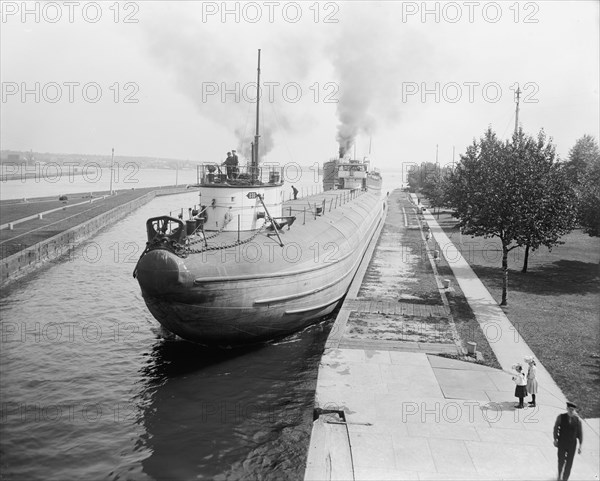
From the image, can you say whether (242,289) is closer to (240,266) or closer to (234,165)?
(240,266)

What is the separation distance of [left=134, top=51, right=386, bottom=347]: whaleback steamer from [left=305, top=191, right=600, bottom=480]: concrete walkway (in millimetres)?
2693

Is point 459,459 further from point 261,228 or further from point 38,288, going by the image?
point 38,288

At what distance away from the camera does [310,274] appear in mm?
19125

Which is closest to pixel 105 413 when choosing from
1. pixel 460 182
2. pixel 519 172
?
pixel 519 172

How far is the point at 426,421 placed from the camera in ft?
40.1

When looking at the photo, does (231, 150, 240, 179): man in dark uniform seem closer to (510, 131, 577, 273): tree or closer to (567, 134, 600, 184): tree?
(510, 131, 577, 273): tree

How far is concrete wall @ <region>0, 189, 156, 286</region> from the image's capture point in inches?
1086

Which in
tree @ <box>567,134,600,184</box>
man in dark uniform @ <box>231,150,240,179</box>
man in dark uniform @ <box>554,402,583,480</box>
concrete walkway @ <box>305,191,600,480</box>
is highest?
tree @ <box>567,134,600,184</box>

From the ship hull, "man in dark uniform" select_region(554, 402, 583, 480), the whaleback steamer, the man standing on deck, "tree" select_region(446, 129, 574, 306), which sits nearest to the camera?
"man in dark uniform" select_region(554, 402, 583, 480)

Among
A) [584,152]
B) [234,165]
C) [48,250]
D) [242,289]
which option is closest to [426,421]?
[242,289]

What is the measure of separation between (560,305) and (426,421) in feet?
45.9

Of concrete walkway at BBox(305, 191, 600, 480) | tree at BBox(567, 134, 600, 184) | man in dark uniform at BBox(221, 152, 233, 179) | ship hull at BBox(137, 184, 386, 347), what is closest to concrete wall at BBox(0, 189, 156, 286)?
man in dark uniform at BBox(221, 152, 233, 179)

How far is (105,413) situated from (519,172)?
20.5 m

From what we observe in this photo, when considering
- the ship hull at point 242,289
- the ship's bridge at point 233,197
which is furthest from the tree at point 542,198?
the ship's bridge at point 233,197
